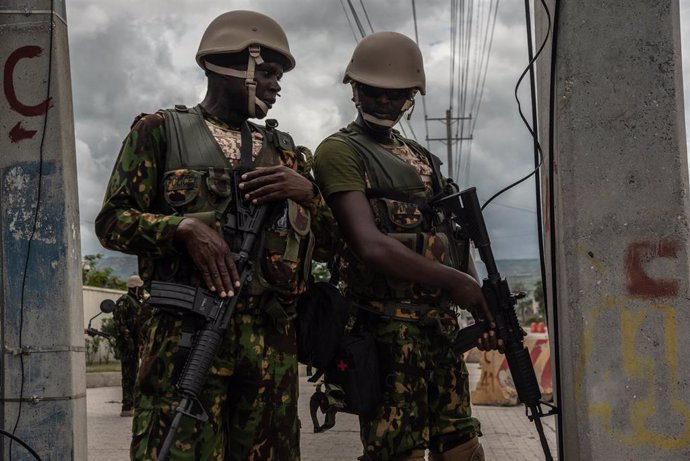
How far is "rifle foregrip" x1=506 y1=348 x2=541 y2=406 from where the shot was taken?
3916 mm

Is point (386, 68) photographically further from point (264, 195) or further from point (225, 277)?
point (225, 277)

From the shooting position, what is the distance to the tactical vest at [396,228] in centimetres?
393

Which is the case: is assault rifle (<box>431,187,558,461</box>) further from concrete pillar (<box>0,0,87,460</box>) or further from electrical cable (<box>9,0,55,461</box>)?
electrical cable (<box>9,0,55,461</box>)

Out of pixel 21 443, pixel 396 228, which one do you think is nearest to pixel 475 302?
pixel 396 228

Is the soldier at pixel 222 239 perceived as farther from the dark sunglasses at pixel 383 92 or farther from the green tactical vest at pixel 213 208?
the dark sunglasses at pixel 383 92

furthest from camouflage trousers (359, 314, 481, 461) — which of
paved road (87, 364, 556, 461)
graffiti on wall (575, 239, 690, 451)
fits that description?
paved road (87, 364, 556, 461)

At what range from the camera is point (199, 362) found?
3133 mm

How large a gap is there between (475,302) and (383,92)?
38.4 inches

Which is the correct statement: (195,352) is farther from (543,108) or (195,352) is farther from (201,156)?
(543,108)

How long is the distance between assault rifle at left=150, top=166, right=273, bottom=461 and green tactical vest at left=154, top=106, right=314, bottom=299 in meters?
0.05

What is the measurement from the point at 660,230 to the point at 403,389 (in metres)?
1.17

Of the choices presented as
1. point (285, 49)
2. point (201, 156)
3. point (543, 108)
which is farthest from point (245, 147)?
point (543, 108)

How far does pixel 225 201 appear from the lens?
11.2ft

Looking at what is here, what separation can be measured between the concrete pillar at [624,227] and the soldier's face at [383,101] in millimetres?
684
